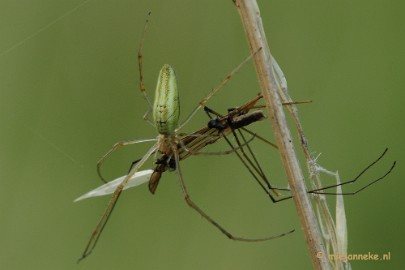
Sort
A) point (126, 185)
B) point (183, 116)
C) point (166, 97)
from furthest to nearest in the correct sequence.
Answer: point (183, 116) < point (126, 185) < point (166, 97)

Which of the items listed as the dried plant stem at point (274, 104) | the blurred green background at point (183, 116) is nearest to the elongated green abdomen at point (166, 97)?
the dried plant stem at point (274, 104)

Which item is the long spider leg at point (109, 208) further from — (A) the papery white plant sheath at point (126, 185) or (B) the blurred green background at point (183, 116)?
(B) the blurred green background at point (183, 116)

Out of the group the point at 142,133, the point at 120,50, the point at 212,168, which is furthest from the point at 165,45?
the point at 212,168

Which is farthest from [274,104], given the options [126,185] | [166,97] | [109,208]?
[109,208]

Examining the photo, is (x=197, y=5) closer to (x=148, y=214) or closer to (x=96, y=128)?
(x=96, y=128)

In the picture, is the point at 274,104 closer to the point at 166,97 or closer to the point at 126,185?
the point at 166,97

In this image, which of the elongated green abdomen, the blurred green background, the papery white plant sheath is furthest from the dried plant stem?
the blurred green background

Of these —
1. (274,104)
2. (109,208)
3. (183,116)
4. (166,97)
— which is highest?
(183,116)

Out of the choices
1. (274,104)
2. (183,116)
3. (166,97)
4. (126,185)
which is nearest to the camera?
(274,104)

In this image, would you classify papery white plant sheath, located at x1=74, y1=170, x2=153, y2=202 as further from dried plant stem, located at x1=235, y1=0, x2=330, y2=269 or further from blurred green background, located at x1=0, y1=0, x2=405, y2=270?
blurred green background, located at x1=0, y1=0, x2=405, y2=270
